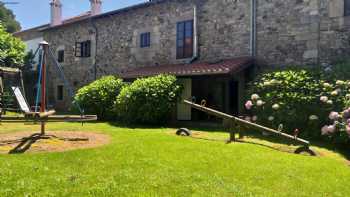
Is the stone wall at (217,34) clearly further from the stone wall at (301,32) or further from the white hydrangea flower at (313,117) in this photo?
the white hydrangea flower at (313,117)

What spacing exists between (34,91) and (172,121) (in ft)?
46.3

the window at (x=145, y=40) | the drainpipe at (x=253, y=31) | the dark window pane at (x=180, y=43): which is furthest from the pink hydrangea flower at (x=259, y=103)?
the window at (x=145, y=40)

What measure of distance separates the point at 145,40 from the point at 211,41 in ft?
13.5

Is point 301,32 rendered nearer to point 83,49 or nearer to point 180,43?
point 180,43

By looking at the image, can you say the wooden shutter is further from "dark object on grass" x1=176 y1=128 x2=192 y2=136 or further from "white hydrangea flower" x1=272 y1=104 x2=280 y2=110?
"white hydrangea flower" x1=272 y1=104 x2=280 y2=110

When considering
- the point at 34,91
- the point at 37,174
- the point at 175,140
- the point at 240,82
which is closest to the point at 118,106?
the point at 240,82

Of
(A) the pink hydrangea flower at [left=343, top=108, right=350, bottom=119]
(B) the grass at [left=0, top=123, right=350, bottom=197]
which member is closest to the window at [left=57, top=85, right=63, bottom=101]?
(B) the grass at [left=0, top=123, right=350, bottom=197]

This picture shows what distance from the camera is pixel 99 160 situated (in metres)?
6.41

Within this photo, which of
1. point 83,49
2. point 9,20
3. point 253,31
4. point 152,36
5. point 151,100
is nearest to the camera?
point 151,100

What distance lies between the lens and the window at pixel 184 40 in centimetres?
1620

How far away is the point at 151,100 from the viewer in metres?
13.0

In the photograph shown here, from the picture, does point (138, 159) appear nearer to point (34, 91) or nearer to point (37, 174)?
point (37, 174)

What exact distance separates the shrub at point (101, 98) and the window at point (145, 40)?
124 inches

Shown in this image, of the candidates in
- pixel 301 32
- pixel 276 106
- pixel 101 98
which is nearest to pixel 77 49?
pixel 101 98
